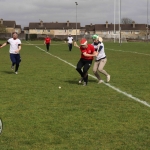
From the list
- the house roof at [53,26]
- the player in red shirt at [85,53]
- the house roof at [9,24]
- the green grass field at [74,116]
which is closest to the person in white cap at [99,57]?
the player in red shirt at [85,53]

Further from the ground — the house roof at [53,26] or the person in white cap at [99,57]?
the house roof at [53,26]

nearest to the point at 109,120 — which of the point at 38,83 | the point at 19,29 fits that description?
the point at 38,83

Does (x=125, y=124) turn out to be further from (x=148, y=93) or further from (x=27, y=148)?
(x=148, y=93)

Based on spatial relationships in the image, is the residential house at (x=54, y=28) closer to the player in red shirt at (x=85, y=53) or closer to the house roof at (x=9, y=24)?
the house roof at (x=9, y=24)

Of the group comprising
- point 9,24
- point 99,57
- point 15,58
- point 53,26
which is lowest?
point 15,58

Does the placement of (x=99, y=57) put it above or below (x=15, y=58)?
above

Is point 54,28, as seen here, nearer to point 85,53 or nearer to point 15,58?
point 15,58

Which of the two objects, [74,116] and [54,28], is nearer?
[74,116]

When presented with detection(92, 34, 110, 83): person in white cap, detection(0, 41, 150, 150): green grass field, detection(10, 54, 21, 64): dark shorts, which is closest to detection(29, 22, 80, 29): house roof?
detection(10, 54, 21, 64): dark shorts

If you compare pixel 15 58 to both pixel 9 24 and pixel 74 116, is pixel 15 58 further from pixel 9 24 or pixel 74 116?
pixel 9 24

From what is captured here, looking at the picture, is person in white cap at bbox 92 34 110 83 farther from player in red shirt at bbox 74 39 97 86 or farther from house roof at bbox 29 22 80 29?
house roof at bbox 29 22 80 29

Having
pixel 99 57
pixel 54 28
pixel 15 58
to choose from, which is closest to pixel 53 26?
pixel 54 28

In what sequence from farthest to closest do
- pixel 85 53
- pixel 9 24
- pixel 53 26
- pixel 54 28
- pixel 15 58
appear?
1. pixel 9 24
2. pixel 53 26
3. pixel 54 28
4. pixel 15 58
5. pixel 85 53

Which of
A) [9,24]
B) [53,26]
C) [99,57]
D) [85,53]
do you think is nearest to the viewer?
[85,53]
